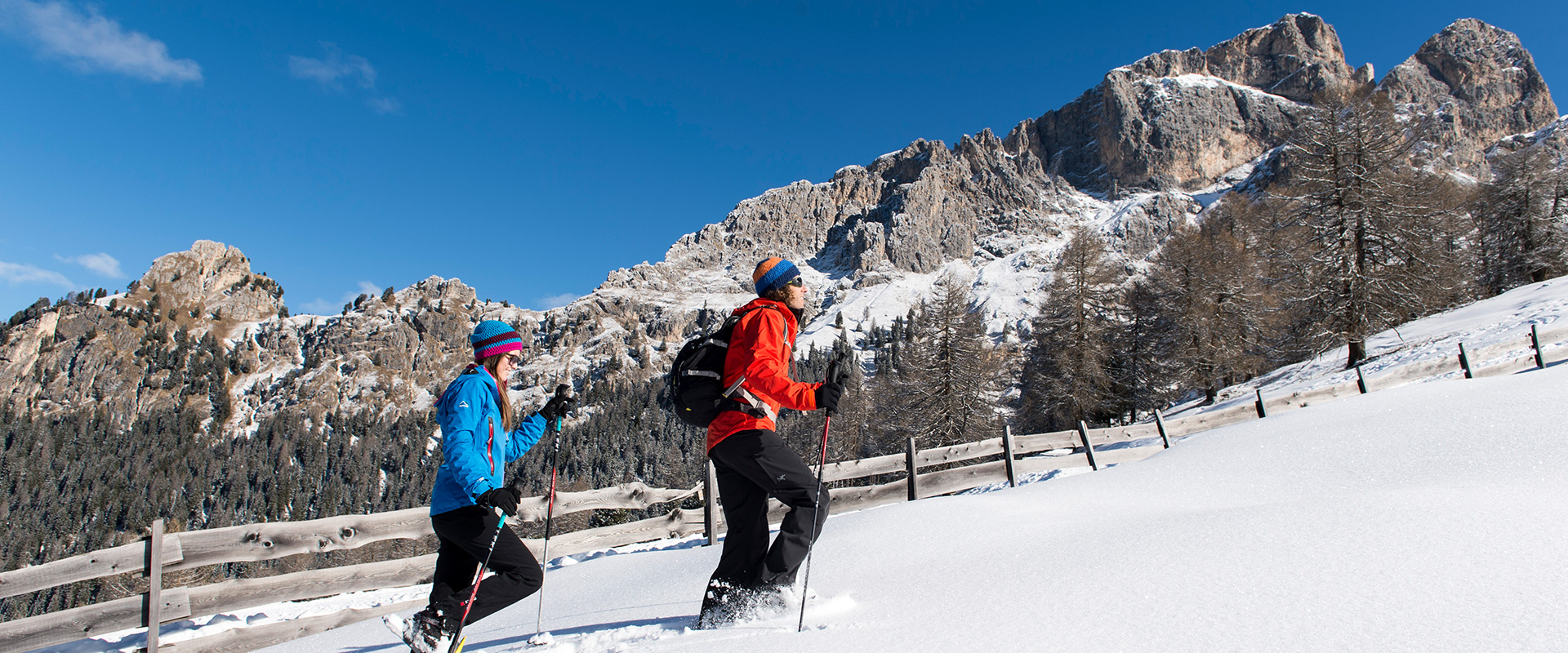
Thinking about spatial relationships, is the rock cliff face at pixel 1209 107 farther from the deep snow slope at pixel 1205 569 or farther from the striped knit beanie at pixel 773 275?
the striped knit beanie at pixel 773 275

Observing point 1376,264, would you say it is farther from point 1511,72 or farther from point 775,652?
point 1511,72

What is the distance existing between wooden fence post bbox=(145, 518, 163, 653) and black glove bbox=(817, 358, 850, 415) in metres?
5.00

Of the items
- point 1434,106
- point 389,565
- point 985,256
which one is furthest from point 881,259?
point 389,565

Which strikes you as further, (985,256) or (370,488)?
(985,256)

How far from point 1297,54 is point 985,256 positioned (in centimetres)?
10609

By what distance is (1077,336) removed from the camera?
24.0m

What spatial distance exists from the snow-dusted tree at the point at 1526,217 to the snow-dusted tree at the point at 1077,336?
64.1 feet

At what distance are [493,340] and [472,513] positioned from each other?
0.98m

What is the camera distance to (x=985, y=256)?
185500 mm

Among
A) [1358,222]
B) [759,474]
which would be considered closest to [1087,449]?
[759,474]

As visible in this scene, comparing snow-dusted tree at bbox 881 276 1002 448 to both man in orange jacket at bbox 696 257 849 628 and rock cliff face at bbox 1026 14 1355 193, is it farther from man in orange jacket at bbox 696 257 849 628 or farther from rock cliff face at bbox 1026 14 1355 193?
rock cliff face at bbox 1026 14 1355 193

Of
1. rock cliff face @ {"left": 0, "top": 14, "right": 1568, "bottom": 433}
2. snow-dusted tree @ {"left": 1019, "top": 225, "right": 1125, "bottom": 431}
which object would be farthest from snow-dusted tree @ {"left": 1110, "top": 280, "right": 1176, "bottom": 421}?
rock cliff face @ {"left": 0, "top": 14, "right": 1568, "bottom": 433}

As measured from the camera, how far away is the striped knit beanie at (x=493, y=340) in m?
3.74

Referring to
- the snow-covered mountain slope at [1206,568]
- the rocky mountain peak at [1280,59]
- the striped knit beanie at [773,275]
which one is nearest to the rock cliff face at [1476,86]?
the rocky mountain peak at [1280,59]
